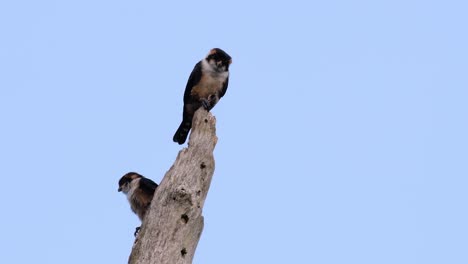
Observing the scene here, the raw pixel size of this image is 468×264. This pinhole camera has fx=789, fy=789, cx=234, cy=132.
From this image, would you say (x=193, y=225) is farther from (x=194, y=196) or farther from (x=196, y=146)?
(x=196, y=146)

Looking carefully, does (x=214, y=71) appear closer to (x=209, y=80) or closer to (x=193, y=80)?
(x=209, y=80)

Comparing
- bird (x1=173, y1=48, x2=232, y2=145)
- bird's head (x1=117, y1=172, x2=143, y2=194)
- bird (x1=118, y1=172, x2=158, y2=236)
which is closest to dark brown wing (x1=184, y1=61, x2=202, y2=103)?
bird (x1=173, y1=48, x2=232, y2=145)

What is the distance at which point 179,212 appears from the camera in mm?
7582

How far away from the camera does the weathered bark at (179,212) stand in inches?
290

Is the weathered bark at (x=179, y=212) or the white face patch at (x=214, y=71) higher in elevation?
the white face patch at (x=214, y=71)

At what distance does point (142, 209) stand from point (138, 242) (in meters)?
2.44

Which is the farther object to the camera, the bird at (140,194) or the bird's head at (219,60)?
the bird's head at (219,60)

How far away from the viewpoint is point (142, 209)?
32.9ft

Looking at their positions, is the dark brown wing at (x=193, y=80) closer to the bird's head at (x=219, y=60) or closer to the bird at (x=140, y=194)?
the bird's head at (x=219, y=60)

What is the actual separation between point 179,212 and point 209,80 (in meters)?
4.00

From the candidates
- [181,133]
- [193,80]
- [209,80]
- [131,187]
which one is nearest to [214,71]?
[209,80]

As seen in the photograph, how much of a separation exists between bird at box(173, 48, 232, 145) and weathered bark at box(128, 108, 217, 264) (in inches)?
Answer: 120

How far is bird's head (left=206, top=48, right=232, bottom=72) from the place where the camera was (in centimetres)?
1130

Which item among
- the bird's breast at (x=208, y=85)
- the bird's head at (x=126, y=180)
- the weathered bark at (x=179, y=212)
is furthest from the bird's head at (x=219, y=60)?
the weathered bark at (x=179, y=212)
